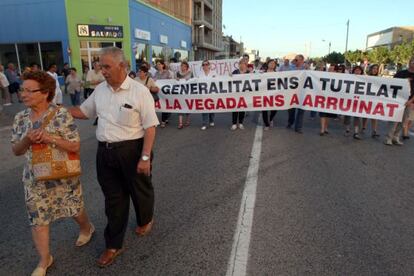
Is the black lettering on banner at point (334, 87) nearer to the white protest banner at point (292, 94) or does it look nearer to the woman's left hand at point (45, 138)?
the white protest banner at point (292, 94)

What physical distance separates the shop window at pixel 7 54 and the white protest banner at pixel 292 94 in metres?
20.7

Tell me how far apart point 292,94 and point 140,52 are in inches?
855

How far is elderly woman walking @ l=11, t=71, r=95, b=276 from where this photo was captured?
2727mm

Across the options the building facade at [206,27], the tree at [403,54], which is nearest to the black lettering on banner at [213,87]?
the building facade at [206,27]

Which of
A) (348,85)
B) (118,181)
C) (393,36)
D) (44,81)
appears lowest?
(118,181)

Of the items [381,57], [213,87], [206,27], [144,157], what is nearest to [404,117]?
[213,87]

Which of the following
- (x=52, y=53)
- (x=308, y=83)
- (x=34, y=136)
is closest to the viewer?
(x=34, y=136)

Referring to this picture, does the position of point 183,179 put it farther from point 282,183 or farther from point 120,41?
point 120,41

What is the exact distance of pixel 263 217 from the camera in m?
4.02

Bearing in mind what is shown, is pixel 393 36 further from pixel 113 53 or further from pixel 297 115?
pixel 113 53

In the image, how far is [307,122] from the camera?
10.4 m

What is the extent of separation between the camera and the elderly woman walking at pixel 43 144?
2.73 m

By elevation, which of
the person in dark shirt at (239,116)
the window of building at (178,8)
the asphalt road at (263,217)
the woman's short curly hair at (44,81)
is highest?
the window of building at (178,8)

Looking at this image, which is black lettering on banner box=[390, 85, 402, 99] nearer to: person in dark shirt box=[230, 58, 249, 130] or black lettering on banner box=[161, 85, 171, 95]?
person in dark shirt box=[230, 58, 249, 130]
